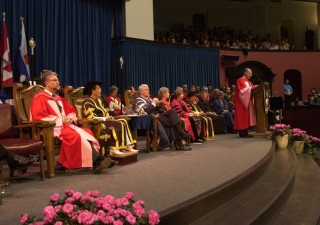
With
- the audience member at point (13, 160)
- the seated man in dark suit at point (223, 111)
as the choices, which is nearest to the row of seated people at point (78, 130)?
the audience member at point (13, 160)

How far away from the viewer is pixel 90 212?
6.10 ft

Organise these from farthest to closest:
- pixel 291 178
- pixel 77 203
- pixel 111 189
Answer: pixel 291 178, pixel 111 189, pixel 77 203

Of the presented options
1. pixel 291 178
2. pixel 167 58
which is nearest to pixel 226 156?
pixel 291 178

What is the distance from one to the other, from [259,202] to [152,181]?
37.3 inches

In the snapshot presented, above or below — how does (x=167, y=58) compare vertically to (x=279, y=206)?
above

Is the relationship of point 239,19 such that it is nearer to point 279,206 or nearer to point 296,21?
point 296,21

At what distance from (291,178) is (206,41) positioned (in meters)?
9.94

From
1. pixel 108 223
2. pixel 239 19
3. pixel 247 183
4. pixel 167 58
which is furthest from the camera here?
pixel 239 19

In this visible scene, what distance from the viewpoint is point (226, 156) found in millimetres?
5004

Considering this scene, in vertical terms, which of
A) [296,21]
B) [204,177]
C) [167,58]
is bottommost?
[204,177]

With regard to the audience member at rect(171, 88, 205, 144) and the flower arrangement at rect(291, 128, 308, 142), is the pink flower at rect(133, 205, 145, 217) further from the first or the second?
the flower arrangement at rect(291, 128, 308, 142)

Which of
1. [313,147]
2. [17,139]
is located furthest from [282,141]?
[17,139]

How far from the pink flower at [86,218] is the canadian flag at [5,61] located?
5.66 meters

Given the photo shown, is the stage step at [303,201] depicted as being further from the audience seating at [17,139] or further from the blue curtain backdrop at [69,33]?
the blue curtain backdrop at [69,33]
